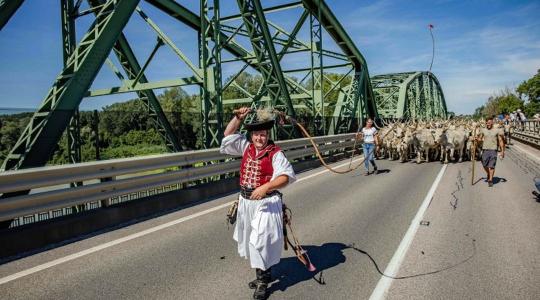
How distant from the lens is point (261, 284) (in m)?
3.98

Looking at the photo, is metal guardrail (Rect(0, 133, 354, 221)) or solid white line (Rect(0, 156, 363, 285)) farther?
metal guardrail (Rect(0, 133, 354, 221))

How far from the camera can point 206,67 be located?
451 inches

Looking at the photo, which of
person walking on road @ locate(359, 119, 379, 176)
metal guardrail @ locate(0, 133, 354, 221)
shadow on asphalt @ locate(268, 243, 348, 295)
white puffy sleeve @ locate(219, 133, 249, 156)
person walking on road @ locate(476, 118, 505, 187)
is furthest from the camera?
person walking on road @ locate(359, 119, 379, 176)

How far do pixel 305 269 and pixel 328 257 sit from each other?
0.50 metres

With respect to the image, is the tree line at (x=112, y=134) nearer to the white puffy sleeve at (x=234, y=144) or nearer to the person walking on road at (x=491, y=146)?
the white puffy sleeve at (x=234, y=144)

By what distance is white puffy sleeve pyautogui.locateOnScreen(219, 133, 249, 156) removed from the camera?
4469 millimetres

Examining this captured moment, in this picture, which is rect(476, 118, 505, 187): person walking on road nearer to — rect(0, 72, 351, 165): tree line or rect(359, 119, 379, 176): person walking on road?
rect(359, 119, 379, 176): person walking on road

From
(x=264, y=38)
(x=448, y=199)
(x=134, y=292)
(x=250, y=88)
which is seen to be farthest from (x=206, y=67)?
(x=250, y=88)

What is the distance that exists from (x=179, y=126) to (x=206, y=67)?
6.24 ft

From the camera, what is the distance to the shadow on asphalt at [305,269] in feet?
14.3

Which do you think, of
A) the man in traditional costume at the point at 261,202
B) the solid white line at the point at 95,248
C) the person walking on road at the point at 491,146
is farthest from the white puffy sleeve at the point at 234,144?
the person walking on road at the point at 491,146

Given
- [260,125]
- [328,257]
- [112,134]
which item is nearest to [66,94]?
[112,134]

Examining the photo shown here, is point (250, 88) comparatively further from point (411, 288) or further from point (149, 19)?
point (411, 288)

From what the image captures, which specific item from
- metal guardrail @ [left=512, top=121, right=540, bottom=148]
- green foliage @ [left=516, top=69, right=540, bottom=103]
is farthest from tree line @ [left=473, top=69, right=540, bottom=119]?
metal guardrail @ [left=512, top=121, right=540, bottom=148]
